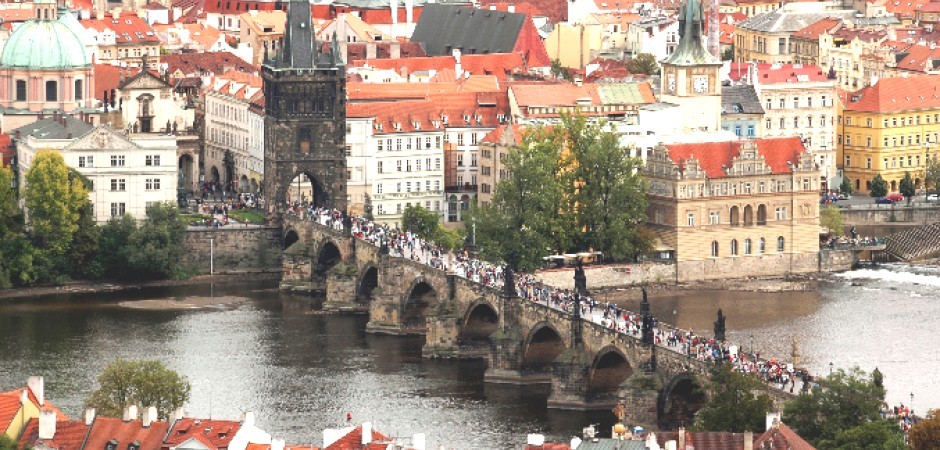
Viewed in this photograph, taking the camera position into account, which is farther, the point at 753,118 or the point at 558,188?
the point at 753,118

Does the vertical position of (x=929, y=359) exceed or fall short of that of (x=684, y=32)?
it falls short

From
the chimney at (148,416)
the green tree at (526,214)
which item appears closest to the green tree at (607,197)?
the green tree at (526,214)

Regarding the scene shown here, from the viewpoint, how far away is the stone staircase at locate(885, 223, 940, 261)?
170 m

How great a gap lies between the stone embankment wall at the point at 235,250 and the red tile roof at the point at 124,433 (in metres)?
57.3

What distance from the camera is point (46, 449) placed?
10638 centimetres

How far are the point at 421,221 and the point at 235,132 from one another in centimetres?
1926

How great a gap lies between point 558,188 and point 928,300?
16.7 m

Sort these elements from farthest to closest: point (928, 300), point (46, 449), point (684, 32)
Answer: point (684, 32) → point (928, 300) → point (46, 449)

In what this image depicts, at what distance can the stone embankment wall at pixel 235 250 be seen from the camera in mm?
165875

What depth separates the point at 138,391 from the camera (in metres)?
119

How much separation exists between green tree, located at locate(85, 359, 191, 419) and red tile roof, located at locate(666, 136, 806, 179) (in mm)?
48552

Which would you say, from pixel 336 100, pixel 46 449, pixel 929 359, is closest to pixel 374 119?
pixel 336 100

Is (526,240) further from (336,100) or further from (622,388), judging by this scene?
(622,388)

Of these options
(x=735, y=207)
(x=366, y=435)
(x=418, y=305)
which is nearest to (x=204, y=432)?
(x=366, y=435)
